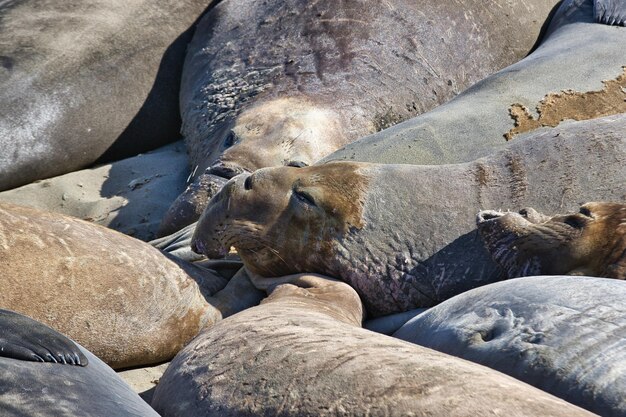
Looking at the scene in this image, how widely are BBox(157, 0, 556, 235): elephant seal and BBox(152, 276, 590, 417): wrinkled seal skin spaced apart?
2872 millimetres

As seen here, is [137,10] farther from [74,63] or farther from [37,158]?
[37,158]

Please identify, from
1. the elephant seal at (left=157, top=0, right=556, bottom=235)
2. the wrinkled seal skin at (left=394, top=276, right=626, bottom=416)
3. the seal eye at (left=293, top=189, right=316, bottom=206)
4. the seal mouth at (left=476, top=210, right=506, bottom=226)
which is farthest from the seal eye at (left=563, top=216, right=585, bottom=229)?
the elephant seal at (left=157, top=0, right=556, bottom=235)

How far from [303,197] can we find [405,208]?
0.42 meters

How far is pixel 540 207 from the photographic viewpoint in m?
4.81

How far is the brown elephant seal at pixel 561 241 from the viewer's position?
4297 mm

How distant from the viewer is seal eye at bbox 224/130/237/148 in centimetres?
688

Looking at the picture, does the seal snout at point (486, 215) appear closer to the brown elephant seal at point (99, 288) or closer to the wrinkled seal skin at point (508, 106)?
the wrinkled seal skin at point (508, 106)

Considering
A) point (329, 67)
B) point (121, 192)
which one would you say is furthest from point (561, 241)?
point (121, 192)

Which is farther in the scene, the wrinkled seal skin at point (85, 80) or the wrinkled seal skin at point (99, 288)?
the wrinkled seal skin at point (85, 80)

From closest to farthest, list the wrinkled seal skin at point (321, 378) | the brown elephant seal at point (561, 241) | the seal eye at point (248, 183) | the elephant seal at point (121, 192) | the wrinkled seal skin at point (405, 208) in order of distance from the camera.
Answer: the wrinkled seal skin at point (321, 378), the brown elephant seal at point (561, 241), the wrinkled seal skin at point (405, 208), the seal eye at point (248, 183), the elephant seal at point (121, 192)

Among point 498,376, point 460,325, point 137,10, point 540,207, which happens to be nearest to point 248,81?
point 137,10

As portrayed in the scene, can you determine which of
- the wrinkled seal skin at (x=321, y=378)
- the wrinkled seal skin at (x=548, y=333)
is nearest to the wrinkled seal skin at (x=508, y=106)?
the wrinkled seal skin at (x=548, y=333)

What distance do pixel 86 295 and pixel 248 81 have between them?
3.08 meters

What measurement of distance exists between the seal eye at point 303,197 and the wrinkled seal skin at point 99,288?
550 millimetres
